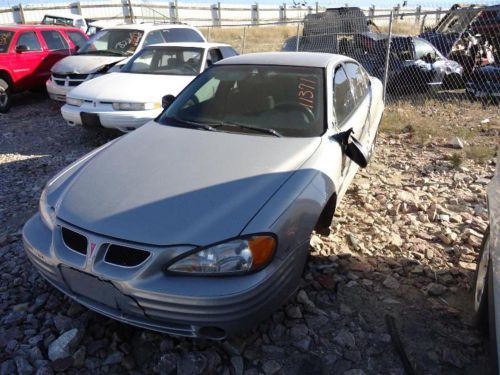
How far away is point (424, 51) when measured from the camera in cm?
892

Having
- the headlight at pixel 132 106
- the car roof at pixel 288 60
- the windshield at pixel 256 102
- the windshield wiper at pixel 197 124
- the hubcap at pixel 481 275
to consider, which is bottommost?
the hubcap at pixel 481 275

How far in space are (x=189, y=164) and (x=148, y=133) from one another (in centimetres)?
79

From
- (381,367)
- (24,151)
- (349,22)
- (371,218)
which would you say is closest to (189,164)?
(381,367)

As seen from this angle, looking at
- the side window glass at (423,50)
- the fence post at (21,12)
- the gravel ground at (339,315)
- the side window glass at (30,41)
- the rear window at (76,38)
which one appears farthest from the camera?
the fence post at (21,12)

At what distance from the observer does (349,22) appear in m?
10.6

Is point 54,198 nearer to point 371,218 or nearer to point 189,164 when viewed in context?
point 189,164

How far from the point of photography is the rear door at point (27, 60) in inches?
334

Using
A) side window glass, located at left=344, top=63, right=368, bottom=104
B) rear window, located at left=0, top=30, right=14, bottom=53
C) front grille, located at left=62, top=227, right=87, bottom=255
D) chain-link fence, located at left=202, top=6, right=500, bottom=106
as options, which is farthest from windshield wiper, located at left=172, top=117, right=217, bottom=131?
rear window, located at left=0, top=30, right=14, bottom=53

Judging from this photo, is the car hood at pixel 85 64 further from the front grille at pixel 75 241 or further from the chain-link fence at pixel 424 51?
the front grille at pixel 75 241

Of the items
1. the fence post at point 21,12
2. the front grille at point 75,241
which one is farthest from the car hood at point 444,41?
the fence post at point 21,12

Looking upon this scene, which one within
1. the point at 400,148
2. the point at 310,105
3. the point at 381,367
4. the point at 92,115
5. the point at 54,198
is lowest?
the point at 400,148

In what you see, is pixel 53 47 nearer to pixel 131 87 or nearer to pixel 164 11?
pixel 131 87

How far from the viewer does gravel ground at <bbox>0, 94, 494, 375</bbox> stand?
2.36m

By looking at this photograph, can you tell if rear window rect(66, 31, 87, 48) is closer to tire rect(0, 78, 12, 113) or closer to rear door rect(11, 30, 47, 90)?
rear door rect(11, 30, 47, 90)
